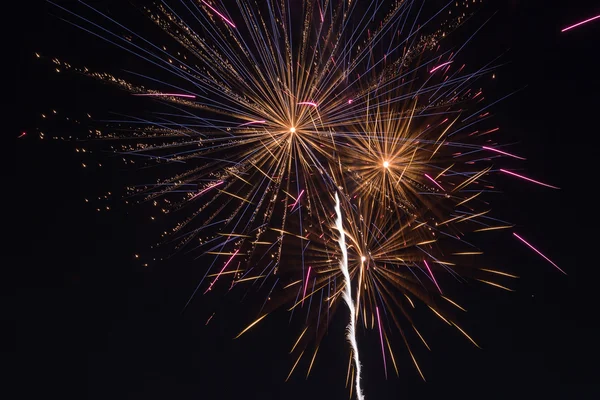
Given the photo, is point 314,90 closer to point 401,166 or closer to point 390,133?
point 390,133

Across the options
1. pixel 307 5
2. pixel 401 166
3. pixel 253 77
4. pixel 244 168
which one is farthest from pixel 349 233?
pixel 307 5

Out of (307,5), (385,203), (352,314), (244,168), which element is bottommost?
(352,314)

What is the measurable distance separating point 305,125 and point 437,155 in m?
1.32

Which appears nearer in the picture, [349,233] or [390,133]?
[390,133]

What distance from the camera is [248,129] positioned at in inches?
201

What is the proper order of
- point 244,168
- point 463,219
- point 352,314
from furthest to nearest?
point 463,219, point 244,168, point 352,314

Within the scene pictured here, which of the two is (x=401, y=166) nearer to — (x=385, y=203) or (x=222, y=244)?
(x=385, y=203)

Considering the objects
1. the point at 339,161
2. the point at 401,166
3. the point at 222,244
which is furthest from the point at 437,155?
the point at 222,244

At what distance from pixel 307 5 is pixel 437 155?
70.8 inches

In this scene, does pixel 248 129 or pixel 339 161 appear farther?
pixel 339 161

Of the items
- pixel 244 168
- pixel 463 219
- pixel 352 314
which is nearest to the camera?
pixel 352 314

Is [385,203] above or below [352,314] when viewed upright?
above

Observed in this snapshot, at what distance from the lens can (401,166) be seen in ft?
18.1

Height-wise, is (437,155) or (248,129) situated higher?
(437,155)
